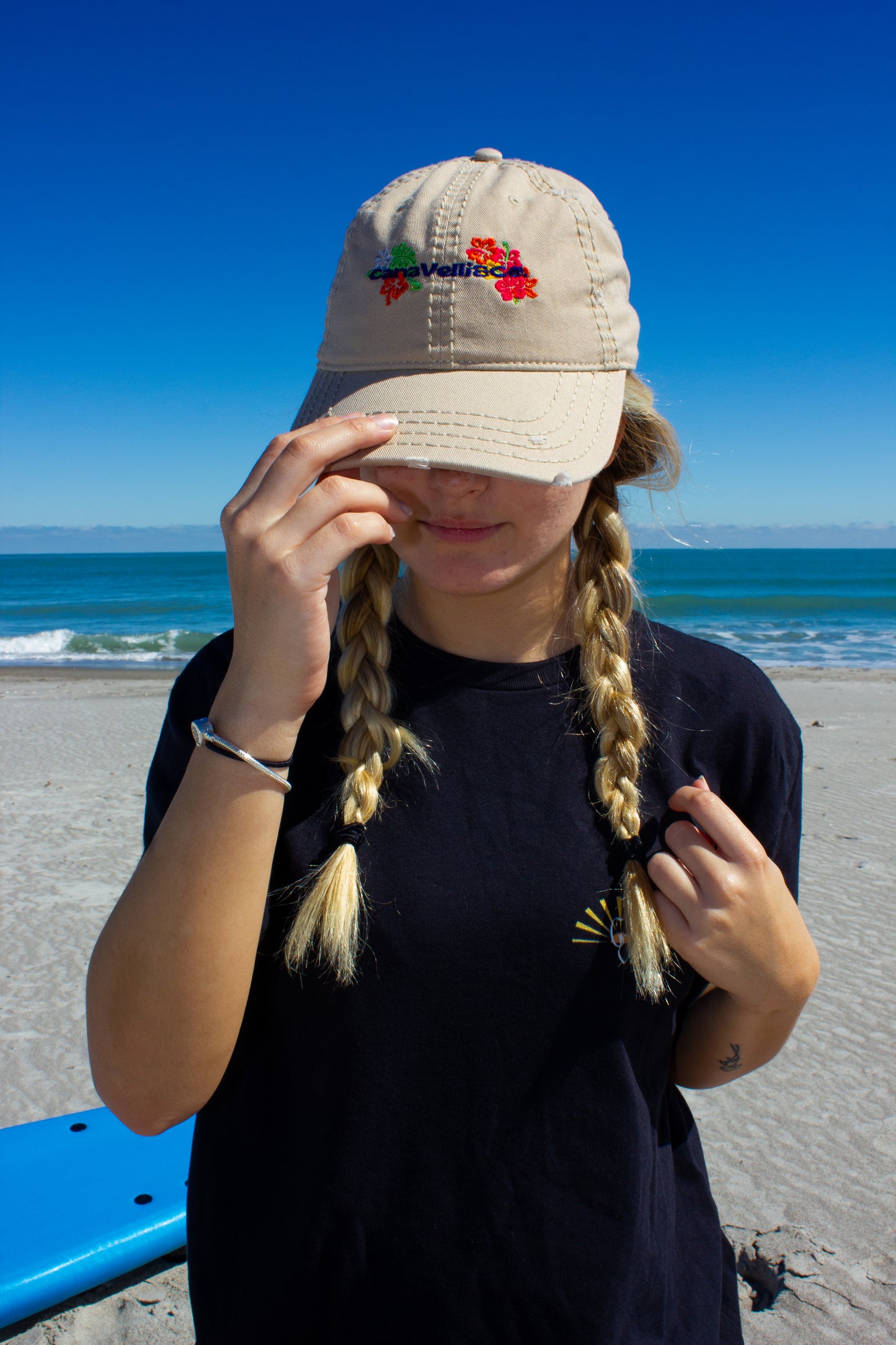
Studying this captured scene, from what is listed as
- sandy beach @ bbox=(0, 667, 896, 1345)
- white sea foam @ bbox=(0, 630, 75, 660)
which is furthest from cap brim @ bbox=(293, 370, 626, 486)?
white sea foam @ bbox=(0, 630, 75, 660)

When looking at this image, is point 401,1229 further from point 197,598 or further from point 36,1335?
point 197,598

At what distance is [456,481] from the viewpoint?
1.23m

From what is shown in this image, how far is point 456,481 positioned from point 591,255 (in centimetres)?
41

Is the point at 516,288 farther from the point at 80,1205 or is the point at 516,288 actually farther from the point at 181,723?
the point at 80,1205

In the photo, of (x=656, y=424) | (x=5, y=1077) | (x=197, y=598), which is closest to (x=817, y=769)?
(x=5, y=1077)

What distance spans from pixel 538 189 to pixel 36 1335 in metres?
3.51

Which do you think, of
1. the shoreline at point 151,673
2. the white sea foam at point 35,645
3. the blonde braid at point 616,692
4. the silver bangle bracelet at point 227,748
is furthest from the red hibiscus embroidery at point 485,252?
the white sea foam at point 35,645

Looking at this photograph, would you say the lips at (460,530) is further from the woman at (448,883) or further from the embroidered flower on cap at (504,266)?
the embroidered flower on cap at (504,266)

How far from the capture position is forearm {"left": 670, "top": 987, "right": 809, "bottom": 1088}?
1.39 meters

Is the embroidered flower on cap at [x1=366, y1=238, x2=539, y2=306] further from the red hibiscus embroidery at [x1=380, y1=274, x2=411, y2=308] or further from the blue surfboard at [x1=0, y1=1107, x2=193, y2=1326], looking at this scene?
the blue surfboard at [x1=0, y1=1107, x2=193, y2=1326]

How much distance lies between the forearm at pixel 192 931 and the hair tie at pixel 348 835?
5.7 inches

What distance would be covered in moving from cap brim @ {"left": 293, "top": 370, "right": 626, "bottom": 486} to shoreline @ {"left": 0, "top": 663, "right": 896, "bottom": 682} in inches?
630

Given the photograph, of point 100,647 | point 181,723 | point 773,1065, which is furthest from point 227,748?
point 100,647

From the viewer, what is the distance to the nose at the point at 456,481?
4.03 ft
